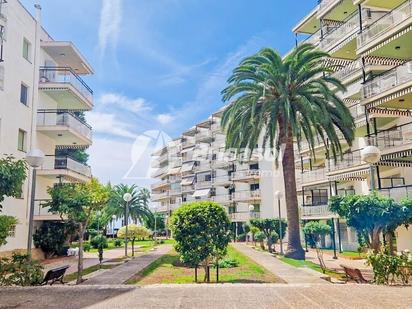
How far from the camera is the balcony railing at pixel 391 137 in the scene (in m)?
23.7

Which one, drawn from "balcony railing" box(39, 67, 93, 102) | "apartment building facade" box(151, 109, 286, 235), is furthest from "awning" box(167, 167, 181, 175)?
"balcony railing" box(39, 67, 93, 102)

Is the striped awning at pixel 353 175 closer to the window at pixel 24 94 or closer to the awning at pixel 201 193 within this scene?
the window at pixel 24 94

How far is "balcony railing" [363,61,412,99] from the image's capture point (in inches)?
873

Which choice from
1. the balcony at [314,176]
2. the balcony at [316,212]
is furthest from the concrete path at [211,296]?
the balcony at [314,176]

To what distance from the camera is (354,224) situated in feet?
48.3

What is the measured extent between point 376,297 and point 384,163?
14999mm

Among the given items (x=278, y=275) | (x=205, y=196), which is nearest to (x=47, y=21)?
(x=278, y=275)

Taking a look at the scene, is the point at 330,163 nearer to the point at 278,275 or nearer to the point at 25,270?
the point at 278,275

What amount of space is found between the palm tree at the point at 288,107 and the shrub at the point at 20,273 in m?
13.8

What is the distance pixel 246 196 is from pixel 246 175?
3068 millimetres

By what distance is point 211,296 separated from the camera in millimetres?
10891

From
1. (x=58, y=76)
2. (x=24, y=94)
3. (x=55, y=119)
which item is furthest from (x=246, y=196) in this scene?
(x=24, y=94)

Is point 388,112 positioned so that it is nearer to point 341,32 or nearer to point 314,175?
point 341,32

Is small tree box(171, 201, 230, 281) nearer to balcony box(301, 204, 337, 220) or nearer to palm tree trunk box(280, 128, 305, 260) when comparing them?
palm tree trunk box(280, 128, 305, 260)
